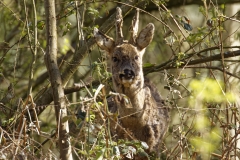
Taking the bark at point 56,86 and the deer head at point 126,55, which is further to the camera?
the deer head at point 126,55

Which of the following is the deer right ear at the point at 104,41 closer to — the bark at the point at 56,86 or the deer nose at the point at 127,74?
the deer nose at the point at 127,74

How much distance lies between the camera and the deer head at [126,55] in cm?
698

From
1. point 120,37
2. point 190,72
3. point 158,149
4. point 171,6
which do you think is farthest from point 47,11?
point 190,72

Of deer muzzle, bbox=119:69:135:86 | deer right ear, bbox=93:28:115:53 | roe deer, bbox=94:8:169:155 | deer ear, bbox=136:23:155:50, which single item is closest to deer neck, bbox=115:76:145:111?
roe deer, bbox=94:8:169:155

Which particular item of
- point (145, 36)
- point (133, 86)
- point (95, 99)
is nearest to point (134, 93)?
point (133, 86)

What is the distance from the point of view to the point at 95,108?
5078 mm

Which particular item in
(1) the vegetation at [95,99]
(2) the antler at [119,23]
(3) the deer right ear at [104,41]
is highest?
(2) the antler at [119,23]

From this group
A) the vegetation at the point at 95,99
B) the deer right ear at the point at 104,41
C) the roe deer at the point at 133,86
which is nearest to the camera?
the vegetation at the point at 95,99

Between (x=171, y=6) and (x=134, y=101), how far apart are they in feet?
14.1

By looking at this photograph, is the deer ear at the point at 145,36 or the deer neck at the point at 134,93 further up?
the deer ear at the point at 145,36

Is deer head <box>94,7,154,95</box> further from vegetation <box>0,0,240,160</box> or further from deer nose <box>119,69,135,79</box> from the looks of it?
vegetation <box>0,0,240,160</box>

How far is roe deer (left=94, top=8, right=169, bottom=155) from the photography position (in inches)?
278

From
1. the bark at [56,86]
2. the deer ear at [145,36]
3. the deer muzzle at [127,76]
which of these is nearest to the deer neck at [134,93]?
the deer muzzle at [127,76]

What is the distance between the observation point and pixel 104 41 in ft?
24.6
